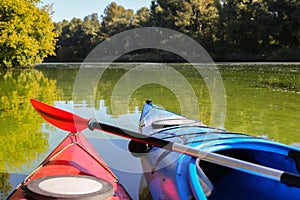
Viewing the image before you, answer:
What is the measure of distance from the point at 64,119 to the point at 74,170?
0.98 metres

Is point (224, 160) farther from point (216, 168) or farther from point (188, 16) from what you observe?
point (188, 16)

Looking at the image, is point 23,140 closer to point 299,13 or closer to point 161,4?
point 299,13

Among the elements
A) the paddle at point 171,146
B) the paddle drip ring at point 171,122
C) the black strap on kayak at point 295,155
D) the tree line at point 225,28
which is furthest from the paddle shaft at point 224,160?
the tree line at point 225,28

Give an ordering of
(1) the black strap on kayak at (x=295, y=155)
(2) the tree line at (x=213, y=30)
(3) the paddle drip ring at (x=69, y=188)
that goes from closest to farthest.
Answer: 1. (3) the paddle drip ring at (x=69, y=188)
2. (1) the black strap on kayak at (x=295, y=155)
3. (2) the tree line at (x=213, y=30)

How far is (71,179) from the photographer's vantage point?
2732mm

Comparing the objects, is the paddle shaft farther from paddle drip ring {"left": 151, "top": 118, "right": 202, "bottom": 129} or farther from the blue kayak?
paddle drip ring {"left": 151, "top": 118, "right": 202, "bottom": 129}

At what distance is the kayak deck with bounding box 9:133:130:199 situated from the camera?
261 centimetres

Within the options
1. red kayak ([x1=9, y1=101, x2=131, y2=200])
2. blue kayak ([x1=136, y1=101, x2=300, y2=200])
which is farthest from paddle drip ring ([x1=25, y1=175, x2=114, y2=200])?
blue kayak ([x1=136, y1=101, x2=300, y2=200])

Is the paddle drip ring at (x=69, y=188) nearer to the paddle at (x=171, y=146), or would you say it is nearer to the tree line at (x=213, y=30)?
the paddle at (x=171, y=146)

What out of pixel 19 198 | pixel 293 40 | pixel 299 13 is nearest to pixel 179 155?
pixel 19 198

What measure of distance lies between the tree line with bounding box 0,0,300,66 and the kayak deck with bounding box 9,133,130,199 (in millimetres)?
20961

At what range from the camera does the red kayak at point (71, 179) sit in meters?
2.48

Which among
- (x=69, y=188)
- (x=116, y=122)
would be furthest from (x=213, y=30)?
(x=69, y=188)

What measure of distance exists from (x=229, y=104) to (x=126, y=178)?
220 inches
